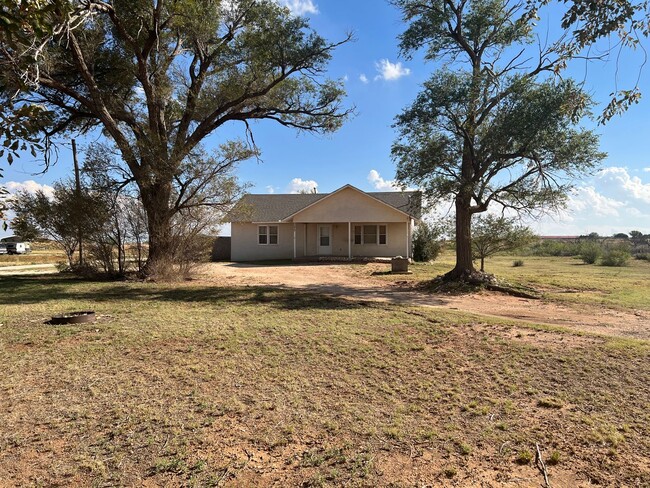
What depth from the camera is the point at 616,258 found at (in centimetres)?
2548

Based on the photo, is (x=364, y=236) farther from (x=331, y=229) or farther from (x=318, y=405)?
(x=318, y=405)

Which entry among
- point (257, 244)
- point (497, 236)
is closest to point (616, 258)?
point (497, 236)

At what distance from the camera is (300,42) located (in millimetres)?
15914

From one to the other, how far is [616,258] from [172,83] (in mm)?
25830

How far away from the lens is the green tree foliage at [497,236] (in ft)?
52.0

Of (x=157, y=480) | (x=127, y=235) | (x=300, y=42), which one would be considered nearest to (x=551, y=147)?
(x=300, y=42)

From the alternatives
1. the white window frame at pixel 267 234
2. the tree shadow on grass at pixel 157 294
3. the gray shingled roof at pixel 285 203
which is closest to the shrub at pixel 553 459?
the tree shadow on grass at pixel 157 294

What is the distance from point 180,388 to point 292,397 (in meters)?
1.25

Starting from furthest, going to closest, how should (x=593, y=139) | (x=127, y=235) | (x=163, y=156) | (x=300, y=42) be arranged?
(x=300, y=42), (x=127, y=235), (x=163, y=156), (x=593, y=139)

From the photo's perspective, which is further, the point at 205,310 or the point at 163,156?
the point at 163,156

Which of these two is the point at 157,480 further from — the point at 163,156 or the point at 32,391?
the point at 163,156

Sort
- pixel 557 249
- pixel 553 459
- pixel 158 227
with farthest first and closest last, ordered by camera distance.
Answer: pixel 557 249
pixel 158 227
pixel 553 459

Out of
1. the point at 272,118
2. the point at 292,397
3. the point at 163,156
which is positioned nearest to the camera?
the point at 292,397

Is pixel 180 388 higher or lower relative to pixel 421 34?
lower
